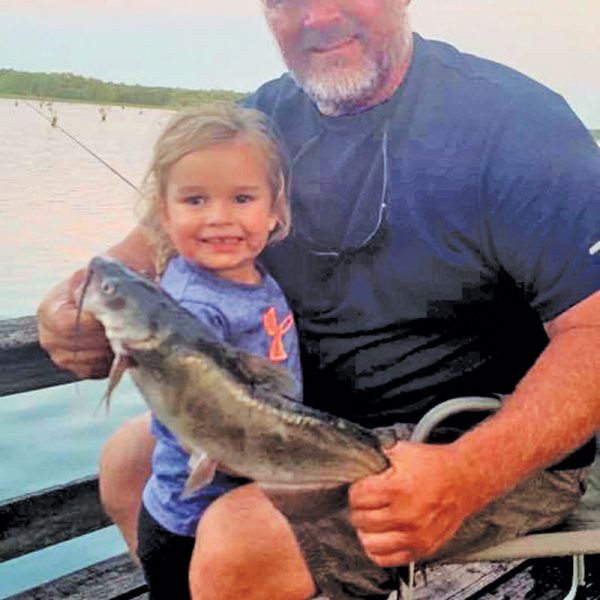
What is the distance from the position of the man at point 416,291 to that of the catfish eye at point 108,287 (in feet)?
0.87

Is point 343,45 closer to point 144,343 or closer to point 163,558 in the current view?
point 144,343

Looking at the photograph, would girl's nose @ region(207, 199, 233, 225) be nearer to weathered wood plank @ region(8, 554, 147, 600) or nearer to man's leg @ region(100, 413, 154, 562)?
man's leg @ region(100, 413, 154, 562)

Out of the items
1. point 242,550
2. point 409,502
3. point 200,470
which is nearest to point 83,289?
point 200,470

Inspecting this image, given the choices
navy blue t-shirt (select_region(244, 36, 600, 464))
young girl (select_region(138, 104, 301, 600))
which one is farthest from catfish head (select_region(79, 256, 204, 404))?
navy blue t-shirt (select_region(244, 36, 600, 464))

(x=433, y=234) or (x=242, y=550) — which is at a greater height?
(x=433, y=234)

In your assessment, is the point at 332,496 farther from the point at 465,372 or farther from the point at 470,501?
the point at 465,372

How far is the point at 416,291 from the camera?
1.85 metres

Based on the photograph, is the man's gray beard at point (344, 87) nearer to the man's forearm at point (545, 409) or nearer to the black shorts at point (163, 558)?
the man's forearm at point (545, 409)

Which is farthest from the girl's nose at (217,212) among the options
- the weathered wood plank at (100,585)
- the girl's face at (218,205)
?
the weathered wood plank at (100,585)

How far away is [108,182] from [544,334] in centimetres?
75

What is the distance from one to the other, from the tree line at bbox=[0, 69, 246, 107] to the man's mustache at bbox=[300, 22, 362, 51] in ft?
0.67

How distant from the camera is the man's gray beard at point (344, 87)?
1.81m

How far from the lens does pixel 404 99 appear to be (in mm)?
1856

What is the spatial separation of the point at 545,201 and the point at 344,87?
346 millimetres
